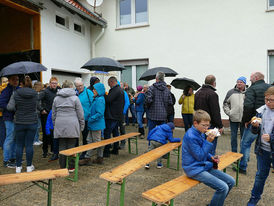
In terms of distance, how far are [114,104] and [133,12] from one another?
6874 mm

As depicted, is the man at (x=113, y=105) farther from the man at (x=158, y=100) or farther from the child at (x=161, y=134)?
the child at (x=161, y=134)

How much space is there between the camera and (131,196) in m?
3.60

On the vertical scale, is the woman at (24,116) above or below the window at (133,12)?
below

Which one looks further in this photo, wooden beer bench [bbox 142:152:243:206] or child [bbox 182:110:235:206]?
child [bbox 182:110:235:206]

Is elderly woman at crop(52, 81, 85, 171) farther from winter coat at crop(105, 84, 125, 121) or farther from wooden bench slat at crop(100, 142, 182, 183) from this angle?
wooden bench slat at crop(100, 142, 182, 183)

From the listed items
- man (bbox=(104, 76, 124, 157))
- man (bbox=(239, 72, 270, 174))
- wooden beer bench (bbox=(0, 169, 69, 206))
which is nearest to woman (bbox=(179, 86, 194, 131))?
man (bbox=(104, 76, 124, 157))

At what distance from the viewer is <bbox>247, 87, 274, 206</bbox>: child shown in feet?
9.68

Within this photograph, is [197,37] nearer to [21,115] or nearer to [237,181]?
[237,181]

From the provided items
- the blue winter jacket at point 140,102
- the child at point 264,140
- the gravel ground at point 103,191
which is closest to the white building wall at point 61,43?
the blue winter jacket at point 140,102

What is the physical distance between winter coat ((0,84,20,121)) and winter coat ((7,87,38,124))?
33 cm

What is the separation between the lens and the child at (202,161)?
9.40 ft

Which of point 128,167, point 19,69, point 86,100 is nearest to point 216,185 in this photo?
point 128,167

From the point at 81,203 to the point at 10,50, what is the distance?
7.39m

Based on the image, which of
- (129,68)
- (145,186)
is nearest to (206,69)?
(129,68)
